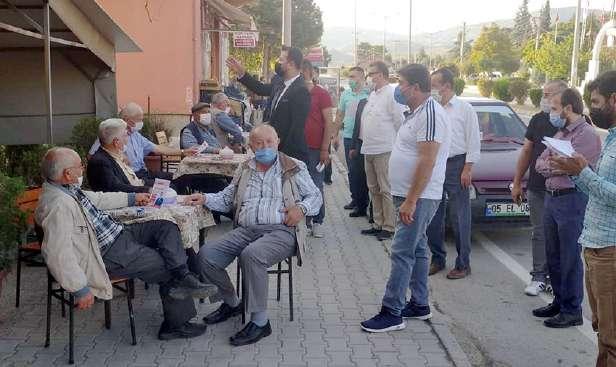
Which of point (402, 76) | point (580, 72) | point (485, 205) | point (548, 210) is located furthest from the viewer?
point (580, 72)

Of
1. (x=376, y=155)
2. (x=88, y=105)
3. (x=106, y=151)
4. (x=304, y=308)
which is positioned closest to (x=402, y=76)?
(x=304, y=308)

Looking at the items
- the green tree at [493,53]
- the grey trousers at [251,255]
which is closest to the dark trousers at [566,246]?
the grey trousers at [251,255]

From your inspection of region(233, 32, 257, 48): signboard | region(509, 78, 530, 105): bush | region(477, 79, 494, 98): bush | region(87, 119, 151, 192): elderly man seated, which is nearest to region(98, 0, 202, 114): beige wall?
region(233, 32, 257, 48): signboard

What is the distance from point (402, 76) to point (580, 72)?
50420mm

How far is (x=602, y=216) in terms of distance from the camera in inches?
151

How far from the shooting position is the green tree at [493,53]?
75.0 metres

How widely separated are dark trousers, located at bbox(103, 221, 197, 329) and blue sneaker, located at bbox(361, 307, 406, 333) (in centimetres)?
128

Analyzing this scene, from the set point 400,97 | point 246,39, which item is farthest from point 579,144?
point 246,39

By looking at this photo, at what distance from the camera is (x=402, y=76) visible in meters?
5.07

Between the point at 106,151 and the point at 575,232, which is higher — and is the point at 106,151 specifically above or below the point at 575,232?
above

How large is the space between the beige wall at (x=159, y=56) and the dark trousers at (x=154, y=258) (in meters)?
10.4

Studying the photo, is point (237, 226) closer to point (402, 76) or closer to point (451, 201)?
point (402, 76)

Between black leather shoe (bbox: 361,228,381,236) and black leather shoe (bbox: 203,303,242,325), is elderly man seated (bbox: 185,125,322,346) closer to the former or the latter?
black leather shoe (bbox: 203,303,242,325)

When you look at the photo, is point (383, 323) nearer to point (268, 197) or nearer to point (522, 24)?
point (268, 197)
